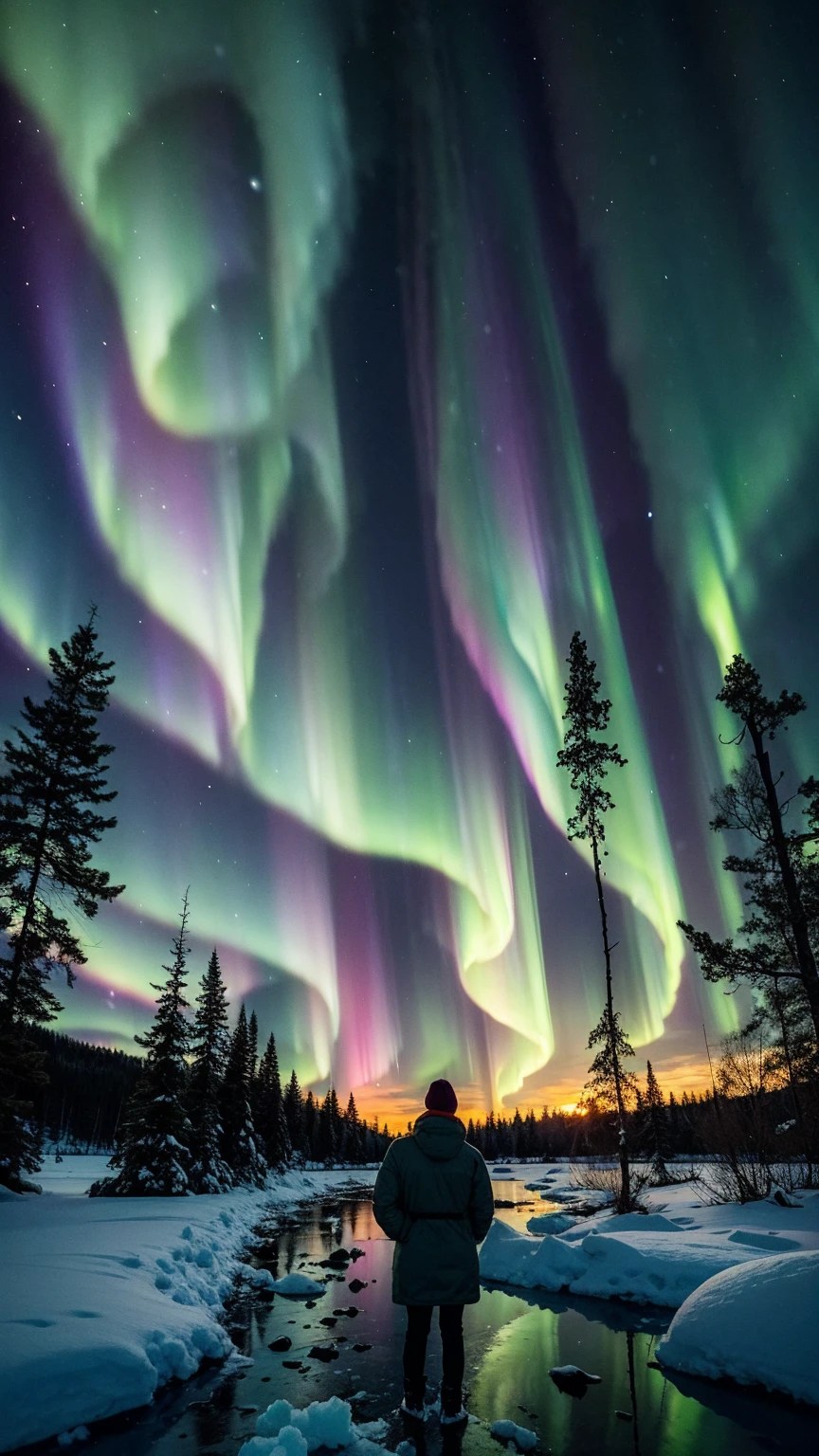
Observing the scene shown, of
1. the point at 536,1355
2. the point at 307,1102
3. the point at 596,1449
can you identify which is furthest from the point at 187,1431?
the point at 307,1102

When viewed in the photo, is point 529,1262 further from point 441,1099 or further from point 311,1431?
point 441,1099

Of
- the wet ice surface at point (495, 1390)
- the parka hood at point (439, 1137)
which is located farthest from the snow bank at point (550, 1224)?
the parka hood at point (439, 1137)

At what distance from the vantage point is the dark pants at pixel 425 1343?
5582 millimetres

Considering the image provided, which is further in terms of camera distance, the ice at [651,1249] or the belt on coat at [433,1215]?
the ice at [651,1249]

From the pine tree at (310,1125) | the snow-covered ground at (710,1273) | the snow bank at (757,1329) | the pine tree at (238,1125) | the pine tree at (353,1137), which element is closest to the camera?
the snow bank at (757,1329)

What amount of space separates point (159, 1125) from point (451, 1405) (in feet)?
78.2

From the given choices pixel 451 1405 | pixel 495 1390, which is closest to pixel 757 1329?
pixel 495 1390

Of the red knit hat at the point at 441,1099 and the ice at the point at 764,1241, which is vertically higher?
the red knit hat at the point at 441,1099

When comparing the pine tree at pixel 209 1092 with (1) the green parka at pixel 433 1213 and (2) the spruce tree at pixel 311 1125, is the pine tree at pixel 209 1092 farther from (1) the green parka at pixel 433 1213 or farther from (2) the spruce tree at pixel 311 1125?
(2) the spruce tree at pixel 311 1125

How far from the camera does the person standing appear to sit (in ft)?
18.2

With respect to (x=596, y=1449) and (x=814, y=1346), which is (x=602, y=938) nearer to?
(x=814, y=1346)

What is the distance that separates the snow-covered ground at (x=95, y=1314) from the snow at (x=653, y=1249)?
6.10 m

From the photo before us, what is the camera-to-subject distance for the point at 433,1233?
5637 mm

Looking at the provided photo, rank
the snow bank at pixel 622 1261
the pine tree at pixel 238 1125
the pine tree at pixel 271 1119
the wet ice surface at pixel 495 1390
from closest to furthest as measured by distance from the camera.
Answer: the wet ice surface at pixel 495 1390 → the snow bank at pixel 622 1261 → the pine tree at pixel 238 1125 → the pine tree at pixel 271 1119
